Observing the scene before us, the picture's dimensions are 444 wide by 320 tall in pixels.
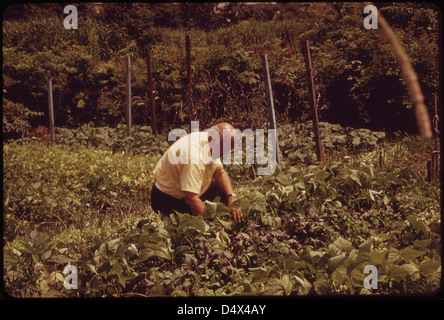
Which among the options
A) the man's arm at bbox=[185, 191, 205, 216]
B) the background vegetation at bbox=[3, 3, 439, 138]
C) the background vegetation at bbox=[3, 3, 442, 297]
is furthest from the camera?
the background vegetation at bbox=[3, 3, 439, 138]

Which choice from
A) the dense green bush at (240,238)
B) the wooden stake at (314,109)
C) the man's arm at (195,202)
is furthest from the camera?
the wooden stake at (314,109)

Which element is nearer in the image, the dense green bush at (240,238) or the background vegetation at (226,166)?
the dense green bush at (240,238)

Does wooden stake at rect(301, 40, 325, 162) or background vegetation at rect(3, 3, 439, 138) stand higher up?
background vegetation at rect(3, 3, 439, 138)

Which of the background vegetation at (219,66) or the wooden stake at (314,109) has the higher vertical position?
the background vegetation at (219,66)

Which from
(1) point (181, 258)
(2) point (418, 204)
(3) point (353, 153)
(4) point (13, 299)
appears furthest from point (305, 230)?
(3) point (353, 153)

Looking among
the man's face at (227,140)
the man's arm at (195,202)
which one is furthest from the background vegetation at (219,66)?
the man's arm at (195,202)

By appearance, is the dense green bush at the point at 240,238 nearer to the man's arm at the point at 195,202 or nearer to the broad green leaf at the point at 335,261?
the broad green leaf at the point at 335,261

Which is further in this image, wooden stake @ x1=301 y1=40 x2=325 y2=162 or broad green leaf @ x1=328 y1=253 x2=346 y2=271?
wooden stake @ x1=301 y1=40 x2=325 y2=162

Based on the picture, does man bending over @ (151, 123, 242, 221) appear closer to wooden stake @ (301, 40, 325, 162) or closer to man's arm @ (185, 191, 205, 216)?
man's arm @ (185, 191, 205, 216)

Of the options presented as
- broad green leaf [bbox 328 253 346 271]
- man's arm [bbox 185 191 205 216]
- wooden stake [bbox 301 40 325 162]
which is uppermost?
wooden stake [bbox 301 40 325 162]

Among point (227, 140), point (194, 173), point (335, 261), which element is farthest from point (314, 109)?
point (335, 261)

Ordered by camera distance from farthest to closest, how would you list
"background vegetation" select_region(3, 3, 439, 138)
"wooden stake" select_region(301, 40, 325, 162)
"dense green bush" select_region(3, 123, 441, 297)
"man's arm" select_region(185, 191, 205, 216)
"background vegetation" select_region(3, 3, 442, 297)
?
1. "background vegetation" select_region(3, 3, 439, 138)
2. "wooden stake" select_region(301, 40, 325, 162)
3. "man's arm" select_region(185, 191, 205, 216)
4. "background vegetation" select_region(3, 3, 442, 297)
5. "dense green bush" select_region(3, 123, 441, 297)

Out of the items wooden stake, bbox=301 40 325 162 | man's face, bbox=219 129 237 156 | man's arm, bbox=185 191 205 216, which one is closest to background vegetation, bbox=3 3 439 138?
wooden stake, bbox=301 40 325 162

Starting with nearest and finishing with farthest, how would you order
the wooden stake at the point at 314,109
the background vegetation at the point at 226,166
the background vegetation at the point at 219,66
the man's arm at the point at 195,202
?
the background vegetation at the point at 226,166
the man's arm at the point at 195,202
the wooden stake at the point at 314,109
the background vegetation at the point at 219,66
